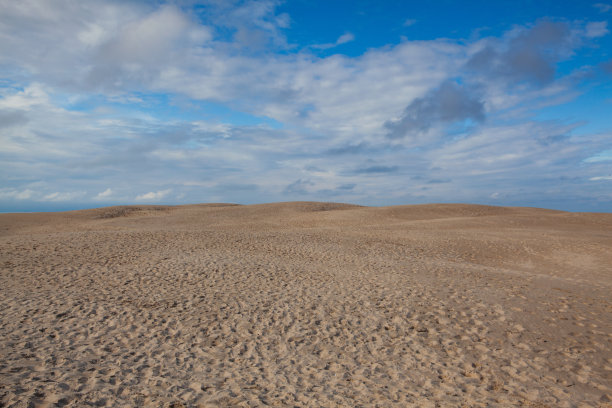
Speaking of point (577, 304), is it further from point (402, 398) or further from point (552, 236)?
point (552, 236)

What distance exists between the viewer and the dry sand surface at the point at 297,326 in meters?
5.52

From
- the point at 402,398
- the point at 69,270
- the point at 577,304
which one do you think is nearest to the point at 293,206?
the point at 69,270

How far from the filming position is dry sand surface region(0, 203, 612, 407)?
5.52 m

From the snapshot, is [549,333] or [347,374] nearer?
[347,374]

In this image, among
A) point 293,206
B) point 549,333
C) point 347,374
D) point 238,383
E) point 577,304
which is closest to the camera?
point 238,383

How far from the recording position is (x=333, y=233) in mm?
22062

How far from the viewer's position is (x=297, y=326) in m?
8.10

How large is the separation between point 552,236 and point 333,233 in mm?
13804

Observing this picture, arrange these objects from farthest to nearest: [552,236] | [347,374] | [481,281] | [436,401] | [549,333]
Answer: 1. [552,236]
2. [481,281]
3. [549,333]
4. [347,374]
5. [436,401]

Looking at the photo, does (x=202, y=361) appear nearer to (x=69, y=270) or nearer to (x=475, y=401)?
(x=475, y=401)

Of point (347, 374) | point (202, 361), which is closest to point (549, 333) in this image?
point (347, 374)

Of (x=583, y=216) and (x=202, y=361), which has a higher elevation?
(x=583, y=216)

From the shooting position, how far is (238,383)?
18.7ft

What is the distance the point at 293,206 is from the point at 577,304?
3495cm
